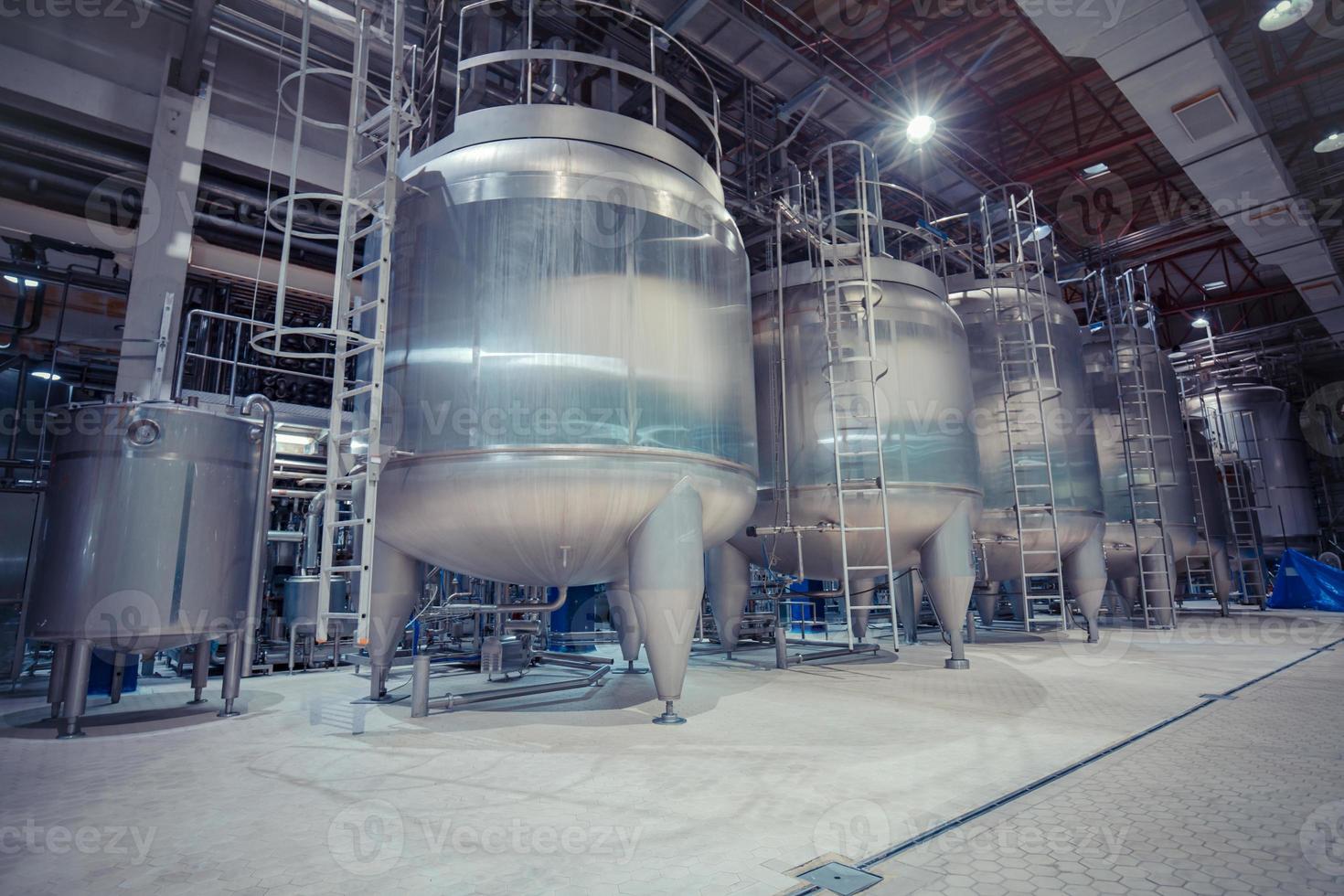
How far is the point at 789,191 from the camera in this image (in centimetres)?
1087

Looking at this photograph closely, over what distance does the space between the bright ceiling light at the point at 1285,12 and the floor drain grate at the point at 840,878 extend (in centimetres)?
1068

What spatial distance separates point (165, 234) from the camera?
8.63 m

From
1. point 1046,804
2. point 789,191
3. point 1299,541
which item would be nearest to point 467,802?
point 1046,804

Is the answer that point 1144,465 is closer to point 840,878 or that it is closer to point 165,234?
point 840,878

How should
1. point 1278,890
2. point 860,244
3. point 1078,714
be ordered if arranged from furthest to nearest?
point 860,244 → point 1078,714 → point 1278,890

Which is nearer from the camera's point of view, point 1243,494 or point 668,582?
point 668,582

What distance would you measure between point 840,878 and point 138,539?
5.76 metres

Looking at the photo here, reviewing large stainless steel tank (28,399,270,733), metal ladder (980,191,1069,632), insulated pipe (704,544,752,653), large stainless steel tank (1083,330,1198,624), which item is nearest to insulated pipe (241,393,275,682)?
large stainless steel tank (28,399,270,733)

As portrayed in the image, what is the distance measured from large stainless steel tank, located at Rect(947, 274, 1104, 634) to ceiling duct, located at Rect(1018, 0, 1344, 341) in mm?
2929

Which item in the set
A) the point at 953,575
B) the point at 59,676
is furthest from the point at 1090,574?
the point at 59,676

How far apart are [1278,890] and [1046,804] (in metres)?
0.96

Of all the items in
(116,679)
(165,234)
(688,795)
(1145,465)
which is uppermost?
(165,234)

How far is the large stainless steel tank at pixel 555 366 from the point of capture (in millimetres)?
5172

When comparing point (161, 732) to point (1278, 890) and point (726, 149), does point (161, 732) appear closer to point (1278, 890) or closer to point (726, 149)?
point (1278, 890)
